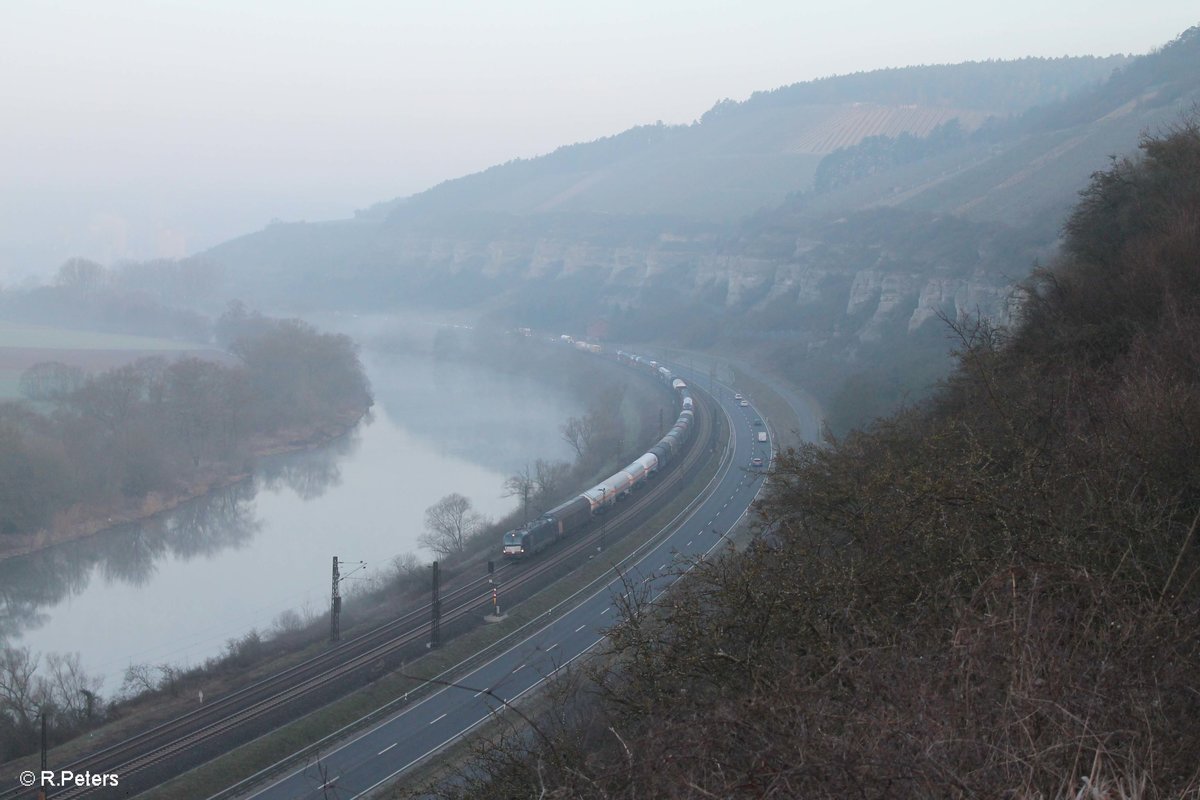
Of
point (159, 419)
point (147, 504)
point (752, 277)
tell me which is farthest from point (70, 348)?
point (752, 277)

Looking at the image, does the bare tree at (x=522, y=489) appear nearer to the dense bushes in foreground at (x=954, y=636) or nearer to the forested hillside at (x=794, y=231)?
the forested hillside at (x=794, y=231)

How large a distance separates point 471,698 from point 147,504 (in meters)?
14.8

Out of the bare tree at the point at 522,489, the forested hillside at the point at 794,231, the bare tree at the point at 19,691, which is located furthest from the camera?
the forested hillside at the point at 794,231

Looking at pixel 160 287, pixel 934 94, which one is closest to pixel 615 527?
pixel 160 287

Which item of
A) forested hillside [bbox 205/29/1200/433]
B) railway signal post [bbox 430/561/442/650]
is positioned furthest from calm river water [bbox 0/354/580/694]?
forested hillside [bbox 205/29/1200/433]

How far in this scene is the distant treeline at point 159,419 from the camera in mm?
20844

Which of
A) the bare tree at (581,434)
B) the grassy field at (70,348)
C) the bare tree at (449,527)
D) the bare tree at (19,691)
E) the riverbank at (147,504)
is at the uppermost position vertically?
the grassy field at (70,348)

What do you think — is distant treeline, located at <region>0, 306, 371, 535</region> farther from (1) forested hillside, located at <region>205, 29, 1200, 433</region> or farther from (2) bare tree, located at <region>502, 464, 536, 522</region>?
(1) forested hillside, located at <region>205, 29, 1200, 433</region>

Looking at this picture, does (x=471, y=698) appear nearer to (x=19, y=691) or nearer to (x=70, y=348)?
(x=19, y=691)

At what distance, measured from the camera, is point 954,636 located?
111 inches

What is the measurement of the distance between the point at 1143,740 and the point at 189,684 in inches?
437

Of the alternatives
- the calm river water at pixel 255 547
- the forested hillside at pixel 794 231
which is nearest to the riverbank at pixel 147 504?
the calm river water at pixel 255 547

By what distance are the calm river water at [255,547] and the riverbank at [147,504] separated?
1.18 ft

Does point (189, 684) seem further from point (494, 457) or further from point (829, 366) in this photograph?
point (829, 366)
